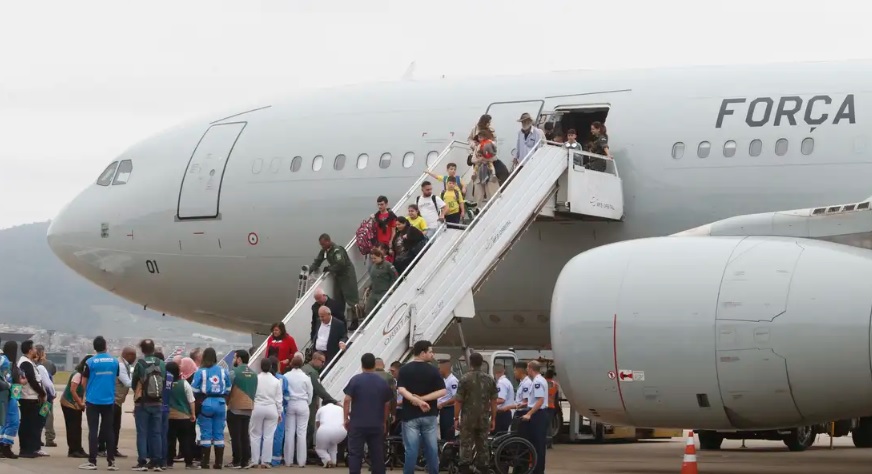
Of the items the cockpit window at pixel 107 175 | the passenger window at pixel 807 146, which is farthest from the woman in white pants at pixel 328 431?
the cockpit window at pixel 107 175

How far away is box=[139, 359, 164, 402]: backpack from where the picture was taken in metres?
15.1

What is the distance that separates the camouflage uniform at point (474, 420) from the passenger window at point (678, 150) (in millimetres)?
5623

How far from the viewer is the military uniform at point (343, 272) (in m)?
18.0

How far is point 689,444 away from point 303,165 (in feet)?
29.6

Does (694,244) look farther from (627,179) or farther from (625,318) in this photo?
(627,179)

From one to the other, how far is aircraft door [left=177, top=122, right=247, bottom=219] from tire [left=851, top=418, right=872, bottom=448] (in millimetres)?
10763

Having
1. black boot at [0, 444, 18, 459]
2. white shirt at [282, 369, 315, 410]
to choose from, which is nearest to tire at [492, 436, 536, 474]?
white shirt at [282, 369, 315, 410]

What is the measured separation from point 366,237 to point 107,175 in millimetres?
6397

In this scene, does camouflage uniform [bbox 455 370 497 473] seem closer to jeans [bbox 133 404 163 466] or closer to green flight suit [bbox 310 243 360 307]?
jeans [bbox 133 404 163 466]

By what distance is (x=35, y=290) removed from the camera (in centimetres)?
17612

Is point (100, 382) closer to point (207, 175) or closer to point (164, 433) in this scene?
point (164, 433)

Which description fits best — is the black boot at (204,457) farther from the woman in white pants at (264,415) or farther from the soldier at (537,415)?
the soldier at (537,415)

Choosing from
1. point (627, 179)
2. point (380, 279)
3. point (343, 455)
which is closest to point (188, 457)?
point (343, 455)

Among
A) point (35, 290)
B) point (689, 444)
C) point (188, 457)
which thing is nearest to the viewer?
point (689, 444)
